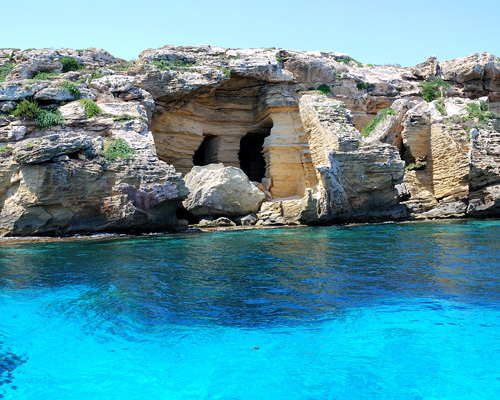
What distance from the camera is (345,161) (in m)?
14.6

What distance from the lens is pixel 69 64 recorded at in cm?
1591

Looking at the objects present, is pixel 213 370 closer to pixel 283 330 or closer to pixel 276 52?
pixel 283 330

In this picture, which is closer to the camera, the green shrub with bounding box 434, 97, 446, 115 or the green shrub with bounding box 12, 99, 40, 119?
the green shrub with bounding box 12, 99, 40, 119

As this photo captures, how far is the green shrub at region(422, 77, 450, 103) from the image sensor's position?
1923cm

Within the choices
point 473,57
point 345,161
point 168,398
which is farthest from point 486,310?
point 473,57

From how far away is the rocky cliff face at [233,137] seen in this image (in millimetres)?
12492

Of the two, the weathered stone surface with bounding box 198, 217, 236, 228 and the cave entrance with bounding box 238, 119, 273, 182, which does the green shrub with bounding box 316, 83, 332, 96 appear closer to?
the cave entrance with bounding box 238, 119, 273, 182

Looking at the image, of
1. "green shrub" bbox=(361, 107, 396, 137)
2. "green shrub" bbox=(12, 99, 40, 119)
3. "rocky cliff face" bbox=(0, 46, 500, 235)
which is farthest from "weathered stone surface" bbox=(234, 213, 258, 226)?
"green shrub" bbox=(12, 99, 40, 119)

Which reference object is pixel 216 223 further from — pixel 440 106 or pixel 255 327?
pixel 255 327

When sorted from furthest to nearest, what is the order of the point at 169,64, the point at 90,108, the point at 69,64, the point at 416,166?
the point at 416,166
the point at 169,64
the point at 69,64
the point at 90,108

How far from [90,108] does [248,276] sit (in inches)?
393

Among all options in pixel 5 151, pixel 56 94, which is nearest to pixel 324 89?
pixel 56 94

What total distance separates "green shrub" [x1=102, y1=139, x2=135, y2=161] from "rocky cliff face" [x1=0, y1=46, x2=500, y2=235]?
38 millimetres

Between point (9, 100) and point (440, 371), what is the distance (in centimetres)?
1452
